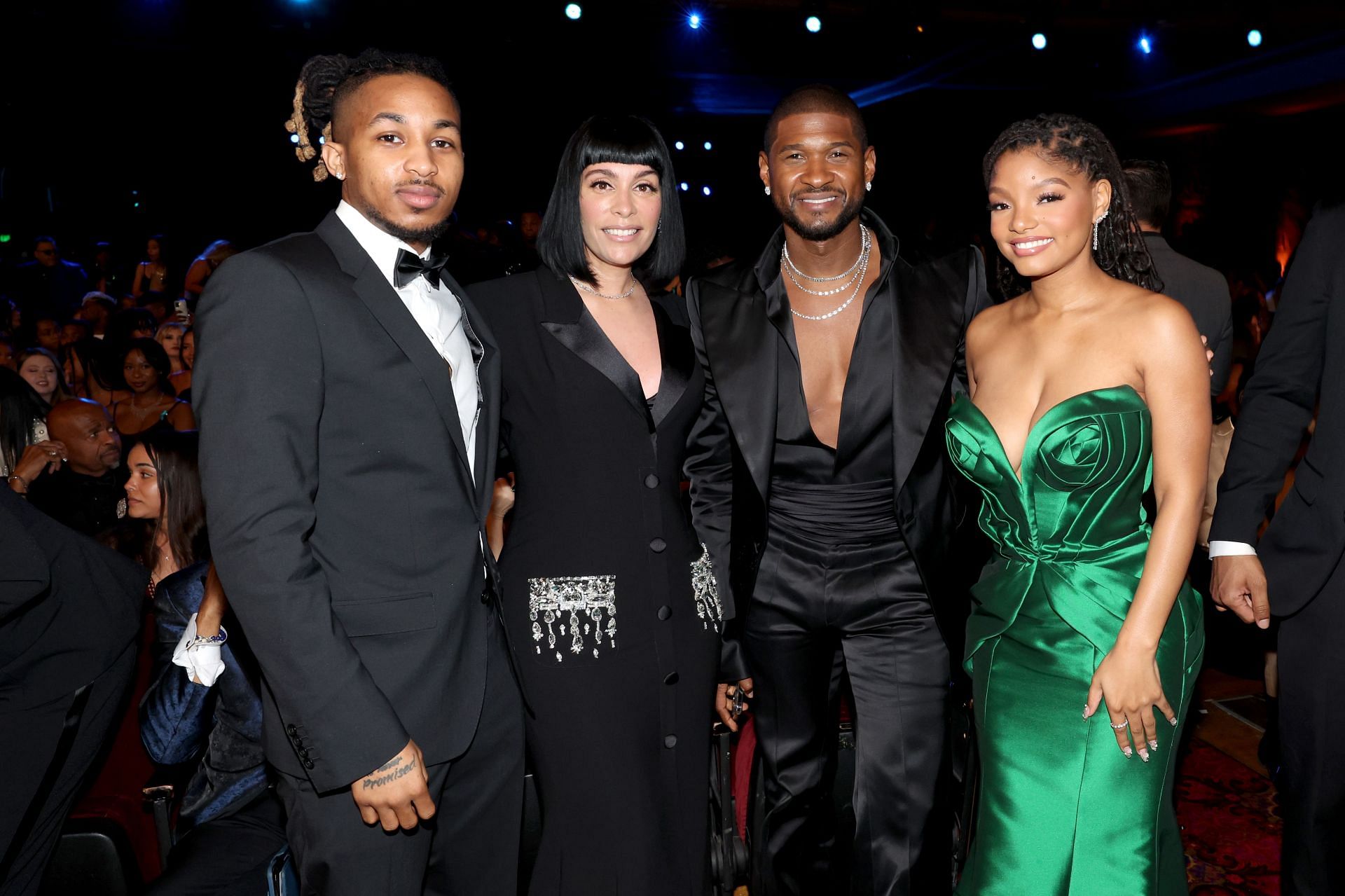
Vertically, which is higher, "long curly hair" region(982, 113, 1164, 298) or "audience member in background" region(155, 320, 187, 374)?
"long curly hair" region(982, 113, 1164, 298)

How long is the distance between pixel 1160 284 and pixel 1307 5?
1001cm

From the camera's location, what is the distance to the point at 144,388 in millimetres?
5898

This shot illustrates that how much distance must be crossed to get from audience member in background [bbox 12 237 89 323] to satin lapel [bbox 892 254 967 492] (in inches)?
408

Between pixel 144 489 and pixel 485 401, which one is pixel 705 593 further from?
pixel 144 489

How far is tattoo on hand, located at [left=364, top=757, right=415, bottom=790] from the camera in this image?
1.77 meters

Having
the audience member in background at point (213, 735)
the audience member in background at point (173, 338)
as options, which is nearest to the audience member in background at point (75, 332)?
the audience member in background at point (173, 338)

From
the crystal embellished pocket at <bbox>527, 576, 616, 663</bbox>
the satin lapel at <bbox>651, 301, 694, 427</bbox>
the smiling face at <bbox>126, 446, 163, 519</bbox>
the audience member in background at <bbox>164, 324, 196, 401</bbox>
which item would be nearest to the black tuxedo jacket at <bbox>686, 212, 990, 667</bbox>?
the satin lapel at <bbox>651, 301, 694, 427</bbox>

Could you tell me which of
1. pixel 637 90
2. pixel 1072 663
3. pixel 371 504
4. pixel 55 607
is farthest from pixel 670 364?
pixel 637 90

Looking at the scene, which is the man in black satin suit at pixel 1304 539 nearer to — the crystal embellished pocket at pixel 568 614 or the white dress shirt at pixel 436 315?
the crystal embellished pocket at pixel 568 614

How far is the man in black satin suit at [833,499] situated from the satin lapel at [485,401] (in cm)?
70

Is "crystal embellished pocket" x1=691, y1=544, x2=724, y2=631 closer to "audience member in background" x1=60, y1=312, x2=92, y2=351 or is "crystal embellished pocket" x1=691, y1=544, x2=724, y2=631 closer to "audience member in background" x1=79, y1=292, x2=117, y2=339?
"audience member in background" x1=60, y1=312, x2=92, y2=351

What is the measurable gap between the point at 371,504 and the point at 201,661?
1046mm

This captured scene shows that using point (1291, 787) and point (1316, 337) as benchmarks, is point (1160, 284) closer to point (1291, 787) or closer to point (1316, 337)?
point (1316, 337)

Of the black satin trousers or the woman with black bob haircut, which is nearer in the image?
the woman with black bob haircut
